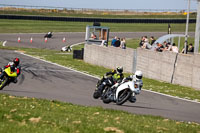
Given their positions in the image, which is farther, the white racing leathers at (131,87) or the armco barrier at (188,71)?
the armco barrier at (188,71)

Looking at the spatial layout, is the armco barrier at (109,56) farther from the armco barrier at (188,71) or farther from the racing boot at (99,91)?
the racing boot at (99,91)

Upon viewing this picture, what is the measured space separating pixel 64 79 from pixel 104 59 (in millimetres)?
7295

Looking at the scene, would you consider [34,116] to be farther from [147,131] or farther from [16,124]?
[147,131]

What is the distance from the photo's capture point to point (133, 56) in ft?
84.1

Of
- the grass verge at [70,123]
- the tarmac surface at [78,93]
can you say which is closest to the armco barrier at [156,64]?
the tarmac surface at [78,93]

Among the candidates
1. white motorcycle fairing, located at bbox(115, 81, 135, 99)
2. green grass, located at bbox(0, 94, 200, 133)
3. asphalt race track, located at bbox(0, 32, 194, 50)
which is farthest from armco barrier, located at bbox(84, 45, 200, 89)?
asphalt race track, located at bbox(0, 32, 194, 50)

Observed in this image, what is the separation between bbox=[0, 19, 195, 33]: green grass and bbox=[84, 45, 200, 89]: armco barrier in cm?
3089

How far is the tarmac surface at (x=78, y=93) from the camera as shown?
1425 cm

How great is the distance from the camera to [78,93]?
691 inches

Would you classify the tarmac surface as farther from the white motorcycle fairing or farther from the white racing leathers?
the white motorcycle fairing

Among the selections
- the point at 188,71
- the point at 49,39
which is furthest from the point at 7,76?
the point at 49,39

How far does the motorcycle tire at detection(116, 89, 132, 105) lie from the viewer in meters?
14.0

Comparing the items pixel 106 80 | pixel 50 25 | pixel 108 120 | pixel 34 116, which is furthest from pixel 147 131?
pixel 50 25

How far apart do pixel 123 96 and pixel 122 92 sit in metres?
0.17
